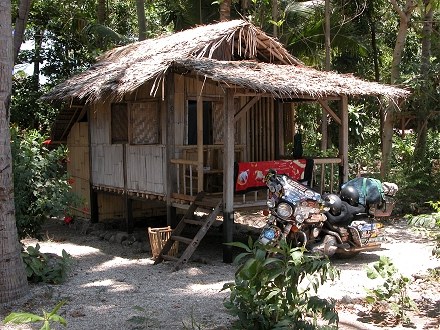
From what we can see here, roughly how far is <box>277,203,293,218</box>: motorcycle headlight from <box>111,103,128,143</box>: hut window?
470cm

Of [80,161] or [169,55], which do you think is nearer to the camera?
[169,55]

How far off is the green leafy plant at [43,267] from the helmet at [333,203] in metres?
4.06

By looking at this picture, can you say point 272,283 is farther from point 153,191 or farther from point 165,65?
point 153,191

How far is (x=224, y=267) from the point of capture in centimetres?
967

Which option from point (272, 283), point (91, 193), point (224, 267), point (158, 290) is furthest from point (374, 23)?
point (272, 283)

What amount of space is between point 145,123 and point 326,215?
4.41 m

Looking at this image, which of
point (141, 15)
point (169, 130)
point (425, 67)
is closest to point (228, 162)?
point (169, 130)

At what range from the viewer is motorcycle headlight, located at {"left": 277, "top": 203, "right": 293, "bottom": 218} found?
9.01m

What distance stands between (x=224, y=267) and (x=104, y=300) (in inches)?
106

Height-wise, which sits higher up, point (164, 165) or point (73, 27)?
point (73, 27)

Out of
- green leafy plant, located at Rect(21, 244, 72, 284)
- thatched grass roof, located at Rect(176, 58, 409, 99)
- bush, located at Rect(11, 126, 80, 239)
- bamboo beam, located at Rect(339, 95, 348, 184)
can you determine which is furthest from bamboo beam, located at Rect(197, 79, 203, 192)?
bamboo beam, located at Rect(339, 95, 348, 184)

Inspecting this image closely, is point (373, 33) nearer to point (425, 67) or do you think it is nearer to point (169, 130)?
point (425, 67)

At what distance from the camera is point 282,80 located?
961 cm

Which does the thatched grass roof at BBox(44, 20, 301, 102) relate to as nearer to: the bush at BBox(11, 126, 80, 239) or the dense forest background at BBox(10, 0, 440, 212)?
the bush at BBox(11, 126, 80, 239)
